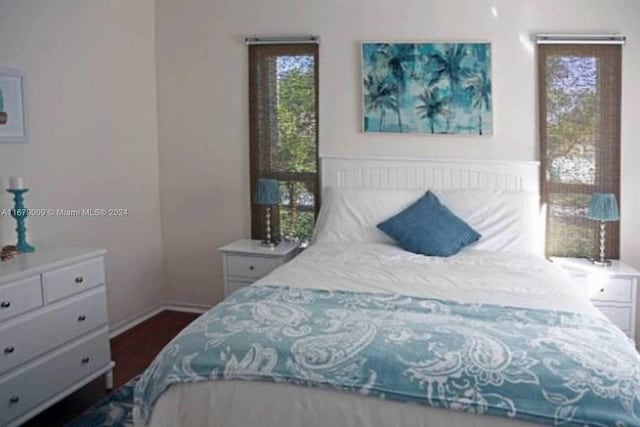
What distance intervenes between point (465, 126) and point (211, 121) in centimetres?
187

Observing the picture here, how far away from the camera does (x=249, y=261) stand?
12.9 feet

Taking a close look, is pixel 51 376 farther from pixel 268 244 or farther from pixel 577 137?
pixel 577 137

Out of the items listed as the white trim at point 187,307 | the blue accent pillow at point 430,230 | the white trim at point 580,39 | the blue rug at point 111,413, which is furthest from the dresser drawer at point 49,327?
the white trim at point 580,39

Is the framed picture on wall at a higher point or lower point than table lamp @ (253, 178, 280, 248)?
higher

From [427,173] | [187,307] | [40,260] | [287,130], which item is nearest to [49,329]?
[40,260]

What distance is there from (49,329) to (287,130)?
82.7 inches

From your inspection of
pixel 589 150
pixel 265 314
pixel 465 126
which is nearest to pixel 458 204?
pixel 465 126

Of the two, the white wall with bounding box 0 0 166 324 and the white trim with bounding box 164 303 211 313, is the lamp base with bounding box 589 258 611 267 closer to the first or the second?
the white trim with bounding box 164 303 211 313

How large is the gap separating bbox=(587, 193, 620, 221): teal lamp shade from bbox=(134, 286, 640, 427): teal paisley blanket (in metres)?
1.35

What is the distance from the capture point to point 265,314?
225 centimetres

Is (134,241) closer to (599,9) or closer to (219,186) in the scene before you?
(219,186)

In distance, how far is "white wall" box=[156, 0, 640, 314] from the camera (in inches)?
142

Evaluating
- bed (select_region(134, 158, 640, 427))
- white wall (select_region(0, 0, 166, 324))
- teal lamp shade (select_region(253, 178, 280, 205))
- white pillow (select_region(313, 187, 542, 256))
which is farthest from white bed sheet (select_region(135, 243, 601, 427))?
white wall (select_region(0, 0, 166, 324))

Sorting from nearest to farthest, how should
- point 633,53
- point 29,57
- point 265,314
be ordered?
point 265,314
point 29,57
point 633,53
